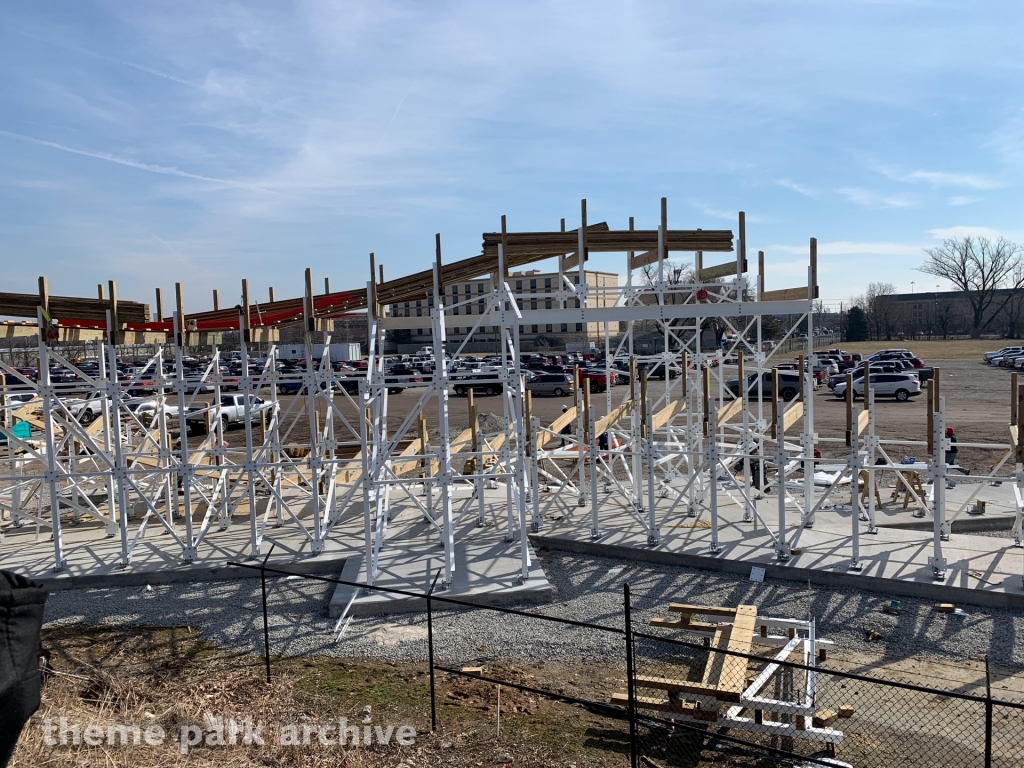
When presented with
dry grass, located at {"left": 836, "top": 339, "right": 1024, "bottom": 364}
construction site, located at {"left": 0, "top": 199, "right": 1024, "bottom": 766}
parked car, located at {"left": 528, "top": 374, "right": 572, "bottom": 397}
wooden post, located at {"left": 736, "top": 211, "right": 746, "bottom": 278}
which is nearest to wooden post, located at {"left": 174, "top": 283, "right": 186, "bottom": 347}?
construction site, located at {"left": 0, "top": 199, "right": 1024, "bottom": 766}

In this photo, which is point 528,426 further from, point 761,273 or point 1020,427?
point 1020,427

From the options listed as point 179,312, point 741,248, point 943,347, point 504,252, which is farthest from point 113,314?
point 943,347

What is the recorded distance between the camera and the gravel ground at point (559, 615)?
27.3 feet

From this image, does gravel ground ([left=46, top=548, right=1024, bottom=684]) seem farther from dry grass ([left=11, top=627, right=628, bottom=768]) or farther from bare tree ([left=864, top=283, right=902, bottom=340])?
bare tree ([left=864, top=283, right=902, bottom=340])

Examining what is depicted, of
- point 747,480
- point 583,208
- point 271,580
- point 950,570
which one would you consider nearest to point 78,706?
point 271,580

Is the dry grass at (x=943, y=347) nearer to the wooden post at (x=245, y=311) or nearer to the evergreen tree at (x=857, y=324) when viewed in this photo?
the evergreen tree at (x=857, y=324)

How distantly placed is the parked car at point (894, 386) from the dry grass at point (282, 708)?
2973 centimetres

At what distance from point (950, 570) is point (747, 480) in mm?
3166

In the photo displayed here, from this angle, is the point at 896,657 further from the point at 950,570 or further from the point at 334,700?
the point at 334,700

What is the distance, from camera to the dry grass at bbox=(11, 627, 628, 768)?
20.7ft

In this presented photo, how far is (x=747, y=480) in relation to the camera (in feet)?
39.5

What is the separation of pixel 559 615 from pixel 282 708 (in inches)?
143

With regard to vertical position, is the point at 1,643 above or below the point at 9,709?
above

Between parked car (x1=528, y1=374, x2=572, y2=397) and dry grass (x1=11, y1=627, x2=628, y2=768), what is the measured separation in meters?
29.3
